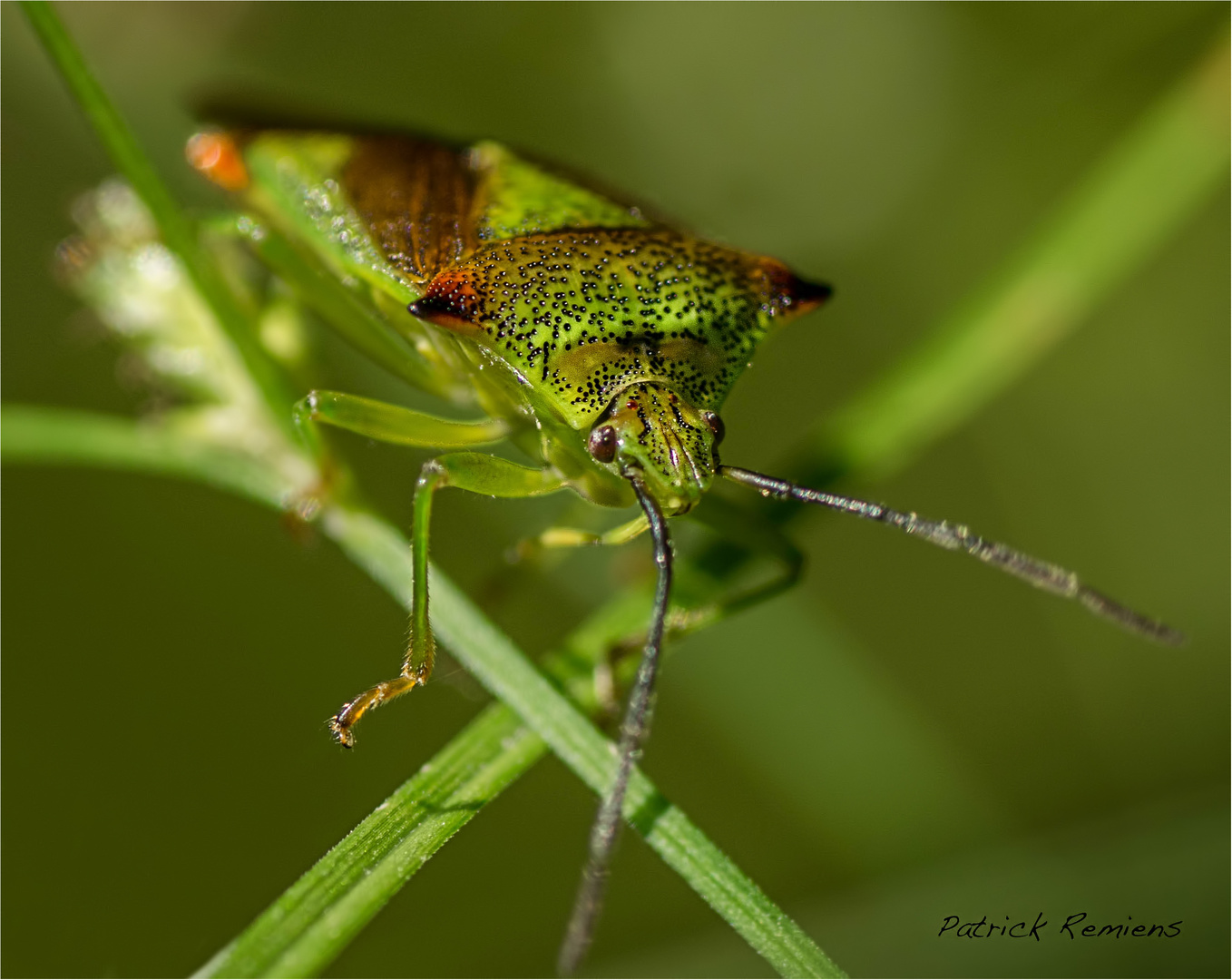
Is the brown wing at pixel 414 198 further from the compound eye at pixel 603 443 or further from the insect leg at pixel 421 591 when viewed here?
the compound eye at pixel 603 443

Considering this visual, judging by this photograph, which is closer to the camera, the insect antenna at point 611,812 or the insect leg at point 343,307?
the insect antenna at point 611,812

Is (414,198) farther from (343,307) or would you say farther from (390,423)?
(390,423)

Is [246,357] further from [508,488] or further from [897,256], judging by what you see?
[897,256]

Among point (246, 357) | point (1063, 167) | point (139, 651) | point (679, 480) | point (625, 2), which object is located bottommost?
point (679, 480)

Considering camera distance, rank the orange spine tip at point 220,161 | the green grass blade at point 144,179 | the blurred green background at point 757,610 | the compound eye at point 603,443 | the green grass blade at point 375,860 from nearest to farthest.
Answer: the green grass blade at point 375,860
the green grass blade at point 144,179
the compound eye at point 603,443
the blurred green background at point 757,610
the orange spine tip at point 220,161

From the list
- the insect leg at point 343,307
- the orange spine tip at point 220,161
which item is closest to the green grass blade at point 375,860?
the insect leg at point 343,307

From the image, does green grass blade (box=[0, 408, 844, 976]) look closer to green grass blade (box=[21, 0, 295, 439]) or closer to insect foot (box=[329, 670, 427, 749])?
insect foot (box=[329, 670, 427, 749])

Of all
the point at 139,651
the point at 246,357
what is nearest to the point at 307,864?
the point at 246,357
